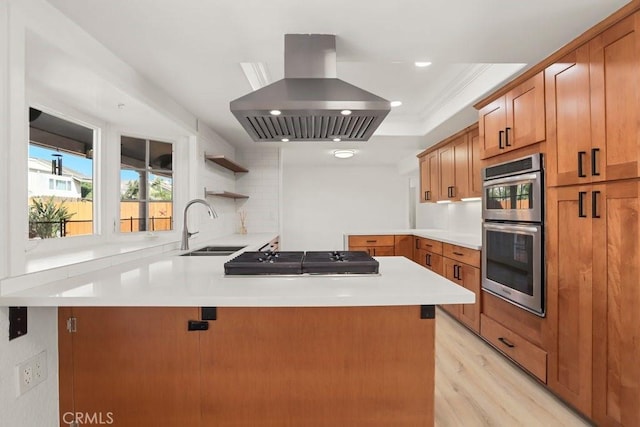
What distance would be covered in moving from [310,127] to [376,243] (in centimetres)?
350

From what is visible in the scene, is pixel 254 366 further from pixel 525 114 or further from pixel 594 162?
pixel 525 114

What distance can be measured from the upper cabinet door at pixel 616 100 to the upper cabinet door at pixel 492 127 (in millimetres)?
853

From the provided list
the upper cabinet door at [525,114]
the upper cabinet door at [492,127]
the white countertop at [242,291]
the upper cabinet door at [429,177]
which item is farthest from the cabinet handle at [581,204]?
the upper cabinet door at [429,177]

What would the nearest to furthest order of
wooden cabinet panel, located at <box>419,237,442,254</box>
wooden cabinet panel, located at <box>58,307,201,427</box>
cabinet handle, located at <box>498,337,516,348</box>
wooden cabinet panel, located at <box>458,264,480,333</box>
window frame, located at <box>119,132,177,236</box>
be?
wooden cabinet panel, located at <box>58,307,201,427</box>
cabinet handle, located at <box>498,337,516,348</box>
window frame, located at <box>119,132,177,236</box>
wooden cabinet panel, located at <box>458,264,480,333</box>
wooden cabinet panel, located at <box>419,237,442,254</box>

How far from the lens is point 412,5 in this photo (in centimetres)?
162

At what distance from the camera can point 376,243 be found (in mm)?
5219

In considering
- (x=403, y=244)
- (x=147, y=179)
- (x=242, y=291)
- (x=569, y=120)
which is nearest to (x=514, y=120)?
(x=569, y=120)

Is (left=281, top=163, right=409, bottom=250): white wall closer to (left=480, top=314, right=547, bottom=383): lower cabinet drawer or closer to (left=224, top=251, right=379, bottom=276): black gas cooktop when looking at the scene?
(left=480, top=314, right=547, bottom=383): lower cabinet drawer

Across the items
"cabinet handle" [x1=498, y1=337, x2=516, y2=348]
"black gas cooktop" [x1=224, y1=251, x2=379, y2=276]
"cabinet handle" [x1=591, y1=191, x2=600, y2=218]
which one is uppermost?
"cabinet handle" [x1=591, y1=191, x2=600, y2=218]

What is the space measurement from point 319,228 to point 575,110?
5911mm

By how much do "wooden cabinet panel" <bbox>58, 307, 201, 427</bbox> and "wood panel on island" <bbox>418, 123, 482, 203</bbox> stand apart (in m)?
3.17

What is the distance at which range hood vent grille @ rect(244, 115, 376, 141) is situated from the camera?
1825mm

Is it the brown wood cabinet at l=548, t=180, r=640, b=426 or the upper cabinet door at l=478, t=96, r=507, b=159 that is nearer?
the brown wood cabinet at l=548, t=180, r=640, b=426

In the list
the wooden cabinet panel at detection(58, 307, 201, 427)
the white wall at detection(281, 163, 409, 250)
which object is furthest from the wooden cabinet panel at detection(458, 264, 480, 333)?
the white wall at detection(281, 163, 409, 250)
